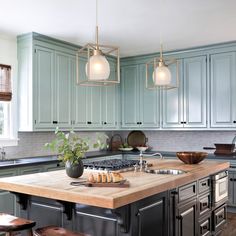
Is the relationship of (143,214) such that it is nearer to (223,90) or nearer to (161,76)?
(161,76)

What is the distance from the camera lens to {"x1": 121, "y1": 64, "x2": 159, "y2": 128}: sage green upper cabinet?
5938 mm

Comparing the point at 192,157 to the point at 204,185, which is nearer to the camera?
the point at 204,185

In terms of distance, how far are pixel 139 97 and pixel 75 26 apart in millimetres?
2227

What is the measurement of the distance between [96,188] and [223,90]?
142 inches

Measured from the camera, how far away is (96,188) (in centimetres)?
225

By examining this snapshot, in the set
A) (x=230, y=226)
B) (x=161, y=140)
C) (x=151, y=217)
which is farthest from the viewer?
(x=161, y=140)

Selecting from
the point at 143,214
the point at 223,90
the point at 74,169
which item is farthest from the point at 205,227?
the point at 223,90

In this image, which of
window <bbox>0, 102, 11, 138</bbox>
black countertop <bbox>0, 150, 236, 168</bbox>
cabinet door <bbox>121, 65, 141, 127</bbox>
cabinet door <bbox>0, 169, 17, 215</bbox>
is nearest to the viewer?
cabinet door <bbox>0, 169, 17, 215</bbox>

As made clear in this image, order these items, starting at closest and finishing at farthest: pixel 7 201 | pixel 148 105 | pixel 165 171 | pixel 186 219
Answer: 1. pixel 186 219
2. pixel 165 171
3. pixel 7 201
4. pixel 148 105

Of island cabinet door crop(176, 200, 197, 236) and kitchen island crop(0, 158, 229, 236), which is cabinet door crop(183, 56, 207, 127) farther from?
island cabinet door crop(176, 200, 197, 236)

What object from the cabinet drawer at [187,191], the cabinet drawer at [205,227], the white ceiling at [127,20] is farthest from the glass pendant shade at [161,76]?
the cabinet drawer at [205,227]

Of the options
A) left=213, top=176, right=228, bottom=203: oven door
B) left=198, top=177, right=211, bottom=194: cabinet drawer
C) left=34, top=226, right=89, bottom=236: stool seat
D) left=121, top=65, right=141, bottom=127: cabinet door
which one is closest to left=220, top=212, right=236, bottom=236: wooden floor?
left=213, top=176, right=228, bottom=203: oven door

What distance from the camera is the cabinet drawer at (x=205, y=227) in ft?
10.9

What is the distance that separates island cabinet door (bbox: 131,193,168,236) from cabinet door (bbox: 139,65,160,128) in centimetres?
325
